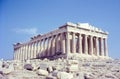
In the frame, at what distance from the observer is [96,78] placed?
1831 cm

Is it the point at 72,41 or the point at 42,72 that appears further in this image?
the point at 72,41

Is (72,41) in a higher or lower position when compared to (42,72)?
higher

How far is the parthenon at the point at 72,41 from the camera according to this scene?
5181 cm

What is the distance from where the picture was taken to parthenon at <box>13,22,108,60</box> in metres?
51.8

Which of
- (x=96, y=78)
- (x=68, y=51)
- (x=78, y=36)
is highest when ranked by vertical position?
(x=78, y=36)

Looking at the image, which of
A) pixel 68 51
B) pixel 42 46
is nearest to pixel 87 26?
pixel 68 51

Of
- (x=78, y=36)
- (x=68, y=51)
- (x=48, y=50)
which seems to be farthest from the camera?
(x=48, y=50)

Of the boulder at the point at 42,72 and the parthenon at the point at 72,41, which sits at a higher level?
the parthenon at the point at 72,41

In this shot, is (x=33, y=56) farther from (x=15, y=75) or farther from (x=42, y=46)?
(x=15, y=75)

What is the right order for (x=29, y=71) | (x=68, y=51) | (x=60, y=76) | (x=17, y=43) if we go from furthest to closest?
1. (x=17, y=43)
2. (x=68, y=51)
3. (x=29, y=71)
4. (x=60, y=76)

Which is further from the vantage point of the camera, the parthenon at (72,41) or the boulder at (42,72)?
the parthenon at (72,41)

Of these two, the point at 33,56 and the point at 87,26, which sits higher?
the point at 87,26

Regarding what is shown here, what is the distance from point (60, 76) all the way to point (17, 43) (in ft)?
198

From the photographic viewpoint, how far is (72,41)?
52.2 metres
